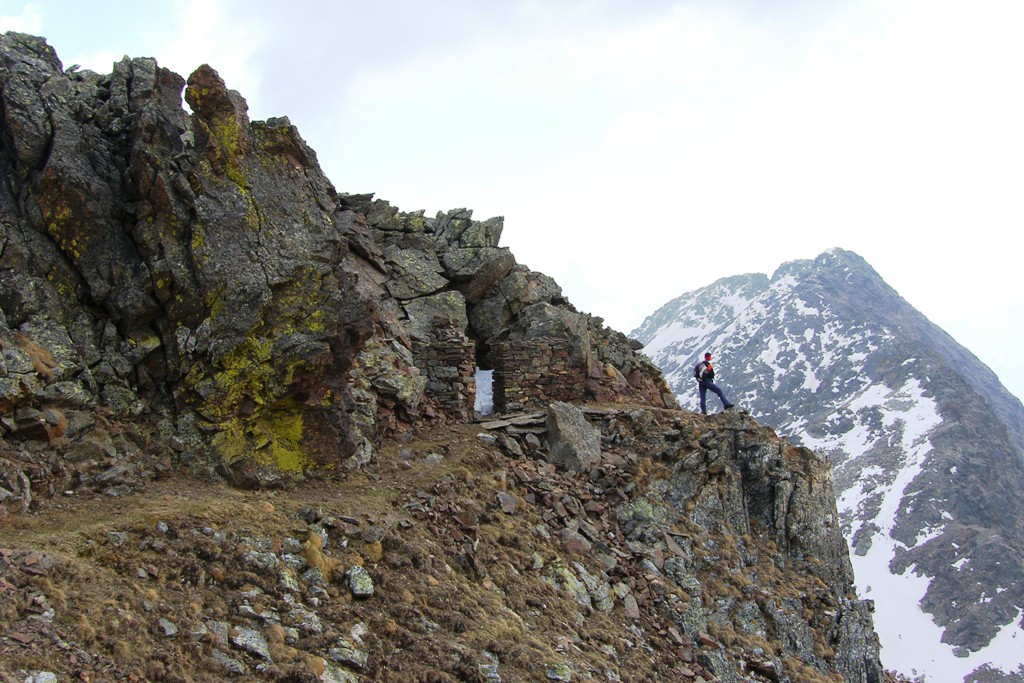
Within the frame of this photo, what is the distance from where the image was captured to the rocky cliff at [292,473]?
424 inches

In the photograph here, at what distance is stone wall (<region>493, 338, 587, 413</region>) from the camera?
80.3ft

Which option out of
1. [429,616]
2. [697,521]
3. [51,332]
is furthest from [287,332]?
[697,521]

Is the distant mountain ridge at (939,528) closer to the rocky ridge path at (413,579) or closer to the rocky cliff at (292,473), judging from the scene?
the rocky cliff at (292,473)

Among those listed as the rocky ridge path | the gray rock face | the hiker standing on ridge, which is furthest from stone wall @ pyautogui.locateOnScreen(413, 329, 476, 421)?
the hiker standing on ridge

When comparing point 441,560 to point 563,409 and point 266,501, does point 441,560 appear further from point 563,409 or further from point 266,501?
point 563,409

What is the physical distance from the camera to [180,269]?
1631 centimetres

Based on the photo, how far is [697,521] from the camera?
20.5 metres

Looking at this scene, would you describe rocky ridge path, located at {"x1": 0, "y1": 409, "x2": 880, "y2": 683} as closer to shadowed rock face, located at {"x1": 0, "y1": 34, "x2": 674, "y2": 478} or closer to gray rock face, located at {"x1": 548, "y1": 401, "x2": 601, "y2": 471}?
gray rock face, located at {"x1": 548, "y1": 401, "x2": 601, "y2": 471}

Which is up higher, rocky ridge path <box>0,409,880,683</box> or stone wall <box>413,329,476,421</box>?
stone wall <box>413,329,476,421</box>

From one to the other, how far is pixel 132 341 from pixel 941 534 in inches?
6741

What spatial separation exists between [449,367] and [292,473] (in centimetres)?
775

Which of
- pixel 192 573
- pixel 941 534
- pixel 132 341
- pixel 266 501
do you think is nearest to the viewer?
pixel 192 573

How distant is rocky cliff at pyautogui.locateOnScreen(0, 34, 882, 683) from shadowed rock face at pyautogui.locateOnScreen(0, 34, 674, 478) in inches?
2.5

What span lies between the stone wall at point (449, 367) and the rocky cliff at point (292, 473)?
0.10 m
